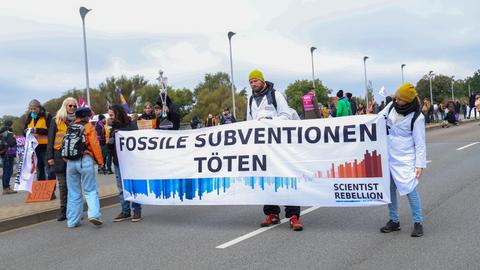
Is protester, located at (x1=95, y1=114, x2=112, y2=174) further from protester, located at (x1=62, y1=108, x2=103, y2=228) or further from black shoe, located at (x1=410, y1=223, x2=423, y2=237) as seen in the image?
black shoe, located at (x1=410, y1=223, x2=423, y2=237)

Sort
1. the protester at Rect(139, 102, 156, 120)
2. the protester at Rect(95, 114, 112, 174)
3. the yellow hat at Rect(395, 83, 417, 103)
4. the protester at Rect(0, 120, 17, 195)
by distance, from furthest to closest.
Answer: the protester at Rect(95, 114, 112, 174) → the protester at Rect(0, 120, 17, 195) → the protester at Rect(139, 102, 156, 120) → the yellow hat at Rect(395, 83, 417, 103)

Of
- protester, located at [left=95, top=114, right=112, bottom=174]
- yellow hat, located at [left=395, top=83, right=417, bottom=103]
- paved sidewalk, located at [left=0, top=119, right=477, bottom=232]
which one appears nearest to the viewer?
yellow hat, located at [left=395, top=83, right=417, bottom=103]

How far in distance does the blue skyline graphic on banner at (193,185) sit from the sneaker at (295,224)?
0.41 meters

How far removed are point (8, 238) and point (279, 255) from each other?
170 inches

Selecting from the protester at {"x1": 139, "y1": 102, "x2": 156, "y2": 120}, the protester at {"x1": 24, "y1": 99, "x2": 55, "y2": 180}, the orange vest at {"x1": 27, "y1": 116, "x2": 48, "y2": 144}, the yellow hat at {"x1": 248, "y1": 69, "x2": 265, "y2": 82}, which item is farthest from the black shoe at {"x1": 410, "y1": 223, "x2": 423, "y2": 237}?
the orange vest at {"x1": 27, "y1": 116, "x2": 48, "y2": 144}

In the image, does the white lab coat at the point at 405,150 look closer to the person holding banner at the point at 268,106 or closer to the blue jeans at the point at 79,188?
the person holding banner at the point at 268,106

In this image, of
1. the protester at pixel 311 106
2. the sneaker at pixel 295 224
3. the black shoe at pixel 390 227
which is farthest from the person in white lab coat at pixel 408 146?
the protester at pixel 311 106

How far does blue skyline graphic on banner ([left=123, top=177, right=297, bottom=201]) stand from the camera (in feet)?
23.6

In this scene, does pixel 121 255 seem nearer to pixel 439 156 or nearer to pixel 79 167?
pixel 79 167

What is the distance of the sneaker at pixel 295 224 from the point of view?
678 centimetres

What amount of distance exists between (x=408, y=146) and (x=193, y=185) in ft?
Answer: 10.5

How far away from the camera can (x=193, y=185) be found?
25.5 ft

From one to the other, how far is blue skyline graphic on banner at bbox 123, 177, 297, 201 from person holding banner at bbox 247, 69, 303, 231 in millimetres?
358

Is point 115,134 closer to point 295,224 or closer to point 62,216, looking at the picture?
point 62,216
